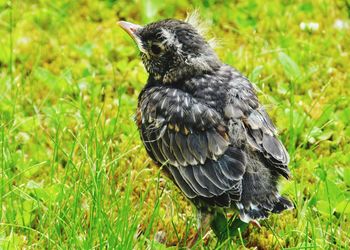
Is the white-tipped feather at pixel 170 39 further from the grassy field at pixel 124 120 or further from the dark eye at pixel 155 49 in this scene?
the grassy field at pixel 124 120

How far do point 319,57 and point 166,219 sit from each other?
2493 millimetres

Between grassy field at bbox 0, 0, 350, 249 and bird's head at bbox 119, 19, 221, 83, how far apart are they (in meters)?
0.46

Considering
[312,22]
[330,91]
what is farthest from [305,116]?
[312,22]

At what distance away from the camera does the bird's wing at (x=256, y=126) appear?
438cm

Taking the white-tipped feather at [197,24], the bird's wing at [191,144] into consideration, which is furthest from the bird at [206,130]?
the white-tipped feather at [197,24]

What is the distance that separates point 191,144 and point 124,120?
4.73ft

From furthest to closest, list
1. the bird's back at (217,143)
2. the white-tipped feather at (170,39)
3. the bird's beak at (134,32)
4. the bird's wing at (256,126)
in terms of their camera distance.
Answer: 1. the bird's beak at (134,32)
2. the white-tipped feather at (170,39)
3. the bird's wing at (256,126)
4. the bird's back at (217,143)

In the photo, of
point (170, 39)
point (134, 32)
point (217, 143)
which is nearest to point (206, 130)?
point (217, 143)

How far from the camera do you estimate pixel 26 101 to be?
6078 millimetres

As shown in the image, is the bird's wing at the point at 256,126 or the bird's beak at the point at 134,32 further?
the bird's beak at the point at 134,32

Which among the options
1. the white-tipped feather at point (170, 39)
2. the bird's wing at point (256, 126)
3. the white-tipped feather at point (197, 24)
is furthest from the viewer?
the white-tipped feather at point (197, 24)

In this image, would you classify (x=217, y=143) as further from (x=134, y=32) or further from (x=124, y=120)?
(x=124, y=120)

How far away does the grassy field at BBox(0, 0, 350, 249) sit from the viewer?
175 inches

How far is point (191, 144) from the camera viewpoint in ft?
14.5
